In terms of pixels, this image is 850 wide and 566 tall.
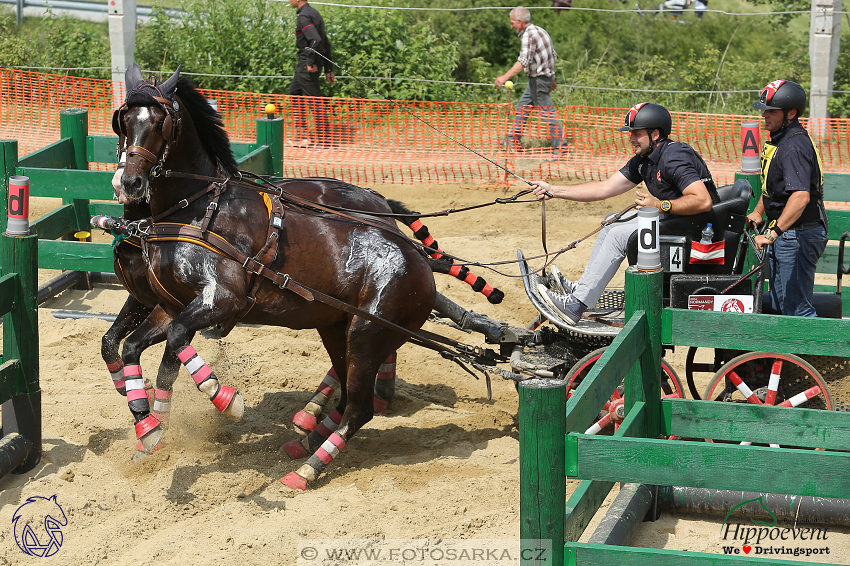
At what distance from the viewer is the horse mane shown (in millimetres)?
5566

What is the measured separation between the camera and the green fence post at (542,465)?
3.25 m

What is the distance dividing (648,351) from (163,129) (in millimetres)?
2874

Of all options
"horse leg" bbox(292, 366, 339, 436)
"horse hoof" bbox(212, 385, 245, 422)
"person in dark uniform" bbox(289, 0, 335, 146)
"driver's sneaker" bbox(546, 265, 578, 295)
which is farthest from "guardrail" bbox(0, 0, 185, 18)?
"horse hoof" bbox(212, 385, 245, 422)

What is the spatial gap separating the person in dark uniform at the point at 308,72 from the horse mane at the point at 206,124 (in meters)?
6.86

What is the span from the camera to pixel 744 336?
4.28 m

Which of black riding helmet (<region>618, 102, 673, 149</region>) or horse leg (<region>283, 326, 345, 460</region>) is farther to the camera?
horse leg (<region>283, 326, 345, 460</region>)

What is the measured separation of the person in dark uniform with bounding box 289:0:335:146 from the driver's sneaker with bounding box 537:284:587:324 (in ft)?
24.0

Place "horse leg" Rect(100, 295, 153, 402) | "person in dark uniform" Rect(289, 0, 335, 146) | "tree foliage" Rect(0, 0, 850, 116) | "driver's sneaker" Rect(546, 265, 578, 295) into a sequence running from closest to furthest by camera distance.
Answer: "horse leg" Rect(100, 295, 153, 402) < "driver's sneaker" Rect(546, 265, 578, 295) < "person in dark uniform" Rect(289, 0, 335, 146) < "tree foliage" Rect(0, 0, 850, 116)

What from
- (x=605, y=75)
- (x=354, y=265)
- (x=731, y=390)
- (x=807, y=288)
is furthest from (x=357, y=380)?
(x=605, y=75)

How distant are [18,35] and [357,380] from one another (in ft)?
45.3

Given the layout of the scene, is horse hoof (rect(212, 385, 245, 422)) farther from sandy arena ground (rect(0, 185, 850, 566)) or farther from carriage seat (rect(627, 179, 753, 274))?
carriage seat (rect(627, 179, 753, 274))

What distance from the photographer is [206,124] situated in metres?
5.68

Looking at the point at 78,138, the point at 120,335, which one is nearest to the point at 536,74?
the point at 78,138

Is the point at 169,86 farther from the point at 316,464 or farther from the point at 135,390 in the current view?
the point at 316,464
